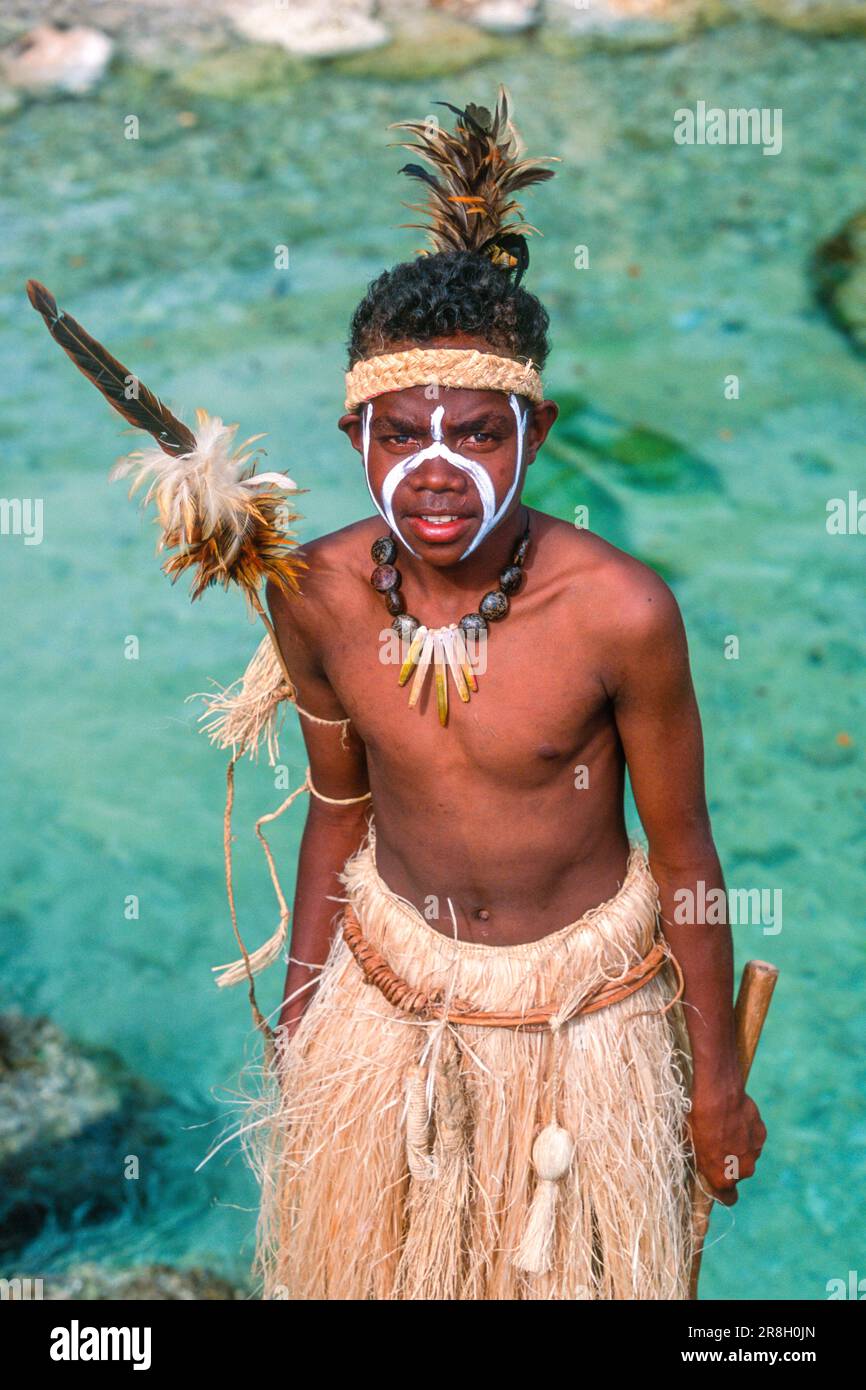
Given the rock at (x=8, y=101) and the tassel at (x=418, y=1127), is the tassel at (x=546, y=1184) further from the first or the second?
the rock at (x=8, y=101)

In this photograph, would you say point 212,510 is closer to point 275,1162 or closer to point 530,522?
point 530,522

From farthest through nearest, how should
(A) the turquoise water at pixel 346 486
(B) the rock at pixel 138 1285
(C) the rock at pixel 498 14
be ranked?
(C) the rock at pixel 498 14, (A) the turquoise water at pixel 346 486, (B) the rock at pixel 138 1285

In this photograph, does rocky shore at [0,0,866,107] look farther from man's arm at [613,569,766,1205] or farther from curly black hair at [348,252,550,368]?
man's arm at [613,569,766,1205]

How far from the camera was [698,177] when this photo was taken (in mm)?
6289

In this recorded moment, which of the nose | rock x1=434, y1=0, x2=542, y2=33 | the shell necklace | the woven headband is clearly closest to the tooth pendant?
the shell necklace

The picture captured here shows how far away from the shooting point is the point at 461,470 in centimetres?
196

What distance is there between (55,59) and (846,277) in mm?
3708

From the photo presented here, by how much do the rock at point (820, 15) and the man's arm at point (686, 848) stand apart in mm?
5677

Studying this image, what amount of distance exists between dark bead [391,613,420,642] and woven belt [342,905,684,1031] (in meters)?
0.47

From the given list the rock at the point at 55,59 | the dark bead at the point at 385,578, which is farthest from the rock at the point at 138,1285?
the rock at the point at 55,59

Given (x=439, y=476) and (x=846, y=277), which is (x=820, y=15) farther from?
(x=439, y=476)

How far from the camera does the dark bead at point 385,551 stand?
7.09 feet

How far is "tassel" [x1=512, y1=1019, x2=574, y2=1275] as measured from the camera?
86.4 inches

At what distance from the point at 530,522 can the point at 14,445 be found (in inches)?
150
